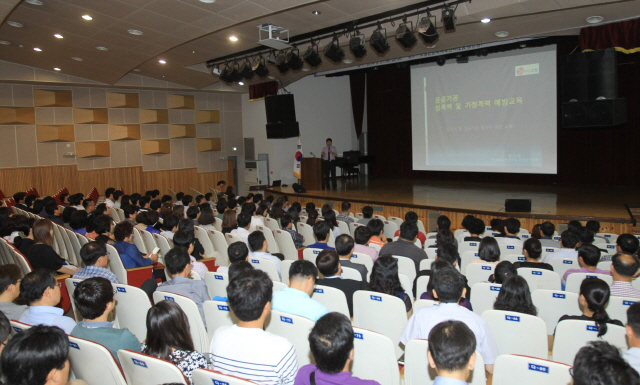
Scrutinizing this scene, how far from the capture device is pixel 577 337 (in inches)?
102

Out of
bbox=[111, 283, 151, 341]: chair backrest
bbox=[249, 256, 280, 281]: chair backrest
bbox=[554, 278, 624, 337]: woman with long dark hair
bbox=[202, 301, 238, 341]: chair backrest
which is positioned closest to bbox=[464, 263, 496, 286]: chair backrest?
bbox=[554, 278, 624, 337]: woman with long dark hair

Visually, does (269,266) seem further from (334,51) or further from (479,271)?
(334,51)

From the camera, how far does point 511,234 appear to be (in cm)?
594

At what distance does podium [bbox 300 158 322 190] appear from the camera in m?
13.1

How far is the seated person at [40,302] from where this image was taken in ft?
9.32

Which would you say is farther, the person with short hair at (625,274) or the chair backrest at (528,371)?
the person with short hair at (625,274)

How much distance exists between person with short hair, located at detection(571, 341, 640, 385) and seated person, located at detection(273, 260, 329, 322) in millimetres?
1587

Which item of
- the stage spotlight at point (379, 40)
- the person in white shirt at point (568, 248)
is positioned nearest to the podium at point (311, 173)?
the stage spotlight at point (379, 40)

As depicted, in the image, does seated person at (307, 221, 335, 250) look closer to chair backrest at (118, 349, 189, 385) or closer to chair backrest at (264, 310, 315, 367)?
chair backrest at (264, 310, 315, 367)

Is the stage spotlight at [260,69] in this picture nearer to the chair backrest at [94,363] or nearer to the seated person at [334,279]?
the seated person at [334,279]

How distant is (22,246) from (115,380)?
414 centimetres

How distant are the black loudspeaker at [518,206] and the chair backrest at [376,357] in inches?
277

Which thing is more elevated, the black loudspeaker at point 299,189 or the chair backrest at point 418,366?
the black loudspeaker at point 299,189

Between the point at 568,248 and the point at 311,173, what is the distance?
892 centimetres
